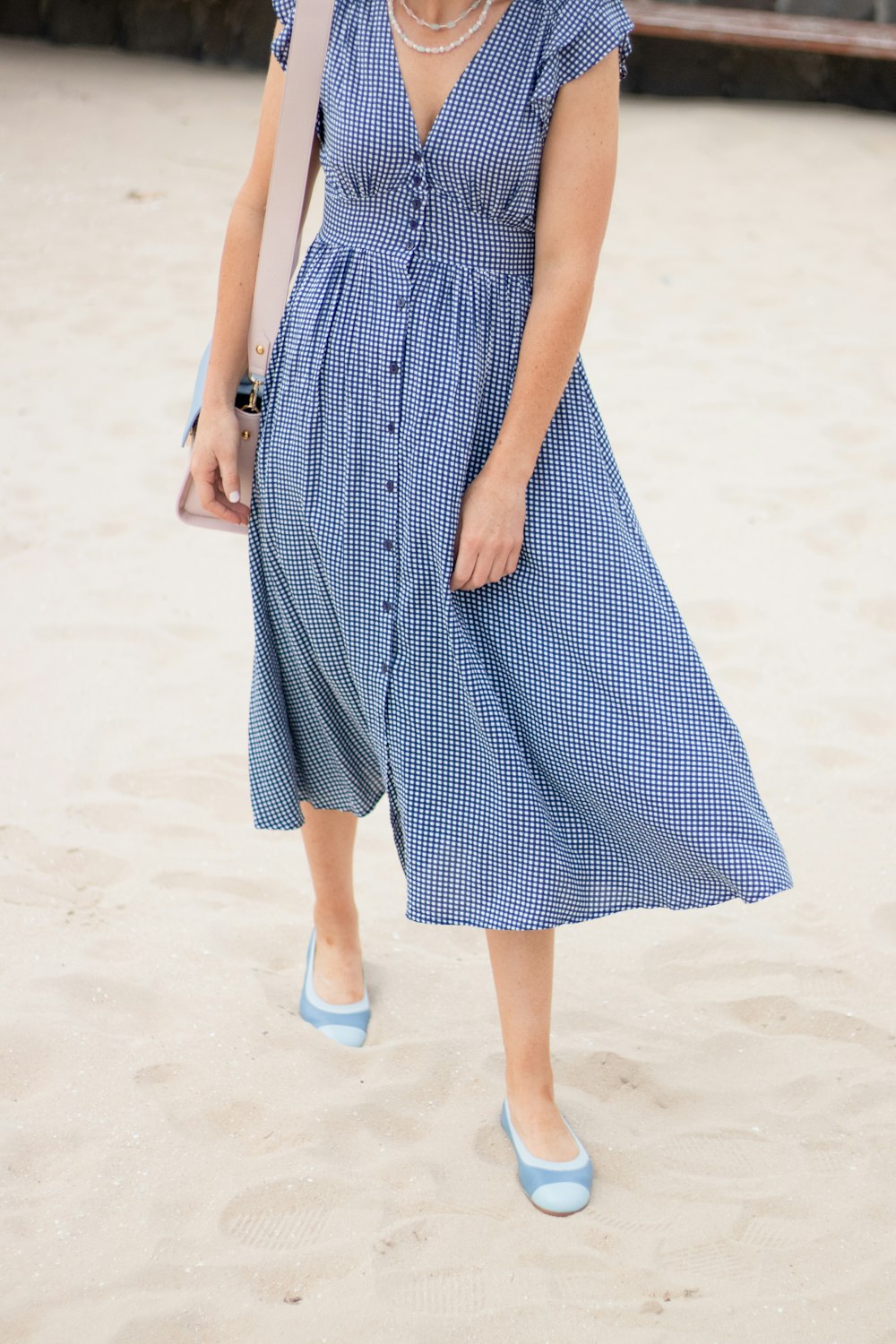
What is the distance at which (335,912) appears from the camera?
2168 millimetres

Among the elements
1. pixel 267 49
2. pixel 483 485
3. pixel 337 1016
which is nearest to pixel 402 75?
pixel 483 485

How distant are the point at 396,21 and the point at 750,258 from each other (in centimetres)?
474

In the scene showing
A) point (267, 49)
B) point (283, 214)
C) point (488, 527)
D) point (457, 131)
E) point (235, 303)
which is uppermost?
point (457, 131)

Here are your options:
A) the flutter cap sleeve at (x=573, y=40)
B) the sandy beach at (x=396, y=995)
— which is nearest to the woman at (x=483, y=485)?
the flutter cap sleeve at (x=573, y=40)

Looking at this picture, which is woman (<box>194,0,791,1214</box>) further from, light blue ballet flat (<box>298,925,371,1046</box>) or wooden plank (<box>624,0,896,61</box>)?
wooden plank (<box>624,0,896,61</box>)

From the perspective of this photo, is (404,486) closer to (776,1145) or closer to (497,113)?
(497,113)

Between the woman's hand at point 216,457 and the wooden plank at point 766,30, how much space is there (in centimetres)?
657

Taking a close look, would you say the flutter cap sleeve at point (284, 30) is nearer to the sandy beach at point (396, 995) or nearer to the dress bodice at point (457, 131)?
the dress bodice at point (457, 131)

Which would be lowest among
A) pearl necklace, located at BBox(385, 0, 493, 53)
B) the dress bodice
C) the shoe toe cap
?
the shoe toe cap

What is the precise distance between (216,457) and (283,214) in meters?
0.32

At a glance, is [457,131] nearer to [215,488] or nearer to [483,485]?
[483,485]

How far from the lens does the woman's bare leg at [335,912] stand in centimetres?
206

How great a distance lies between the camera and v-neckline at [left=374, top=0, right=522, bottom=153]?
1.49 m

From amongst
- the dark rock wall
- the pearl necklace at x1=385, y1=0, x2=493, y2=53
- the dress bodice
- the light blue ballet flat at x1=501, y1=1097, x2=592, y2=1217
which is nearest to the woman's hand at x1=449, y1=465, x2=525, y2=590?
the dress bodice
